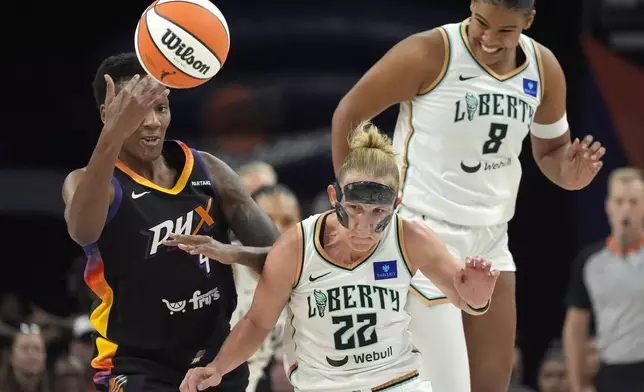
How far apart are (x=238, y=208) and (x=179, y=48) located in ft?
2.30

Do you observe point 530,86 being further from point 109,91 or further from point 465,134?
point 109,91

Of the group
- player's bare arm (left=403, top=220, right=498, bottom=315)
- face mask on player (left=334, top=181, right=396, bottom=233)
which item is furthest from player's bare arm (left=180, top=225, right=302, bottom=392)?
player's bare arm (left=403, top=220, right=498, bottom=315)

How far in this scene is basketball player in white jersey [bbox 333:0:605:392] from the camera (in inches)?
186

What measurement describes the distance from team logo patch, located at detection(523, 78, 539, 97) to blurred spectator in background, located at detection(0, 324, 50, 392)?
13.7 feet

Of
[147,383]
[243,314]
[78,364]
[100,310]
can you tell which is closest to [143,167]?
[100,310]

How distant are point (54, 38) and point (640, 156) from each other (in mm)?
5090

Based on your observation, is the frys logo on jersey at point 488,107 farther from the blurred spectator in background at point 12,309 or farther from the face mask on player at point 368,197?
the blurred spectator in background at point 12,309

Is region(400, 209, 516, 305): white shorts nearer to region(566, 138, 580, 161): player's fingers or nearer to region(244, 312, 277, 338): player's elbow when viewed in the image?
region(566, 138, 580, 161): player's fingers

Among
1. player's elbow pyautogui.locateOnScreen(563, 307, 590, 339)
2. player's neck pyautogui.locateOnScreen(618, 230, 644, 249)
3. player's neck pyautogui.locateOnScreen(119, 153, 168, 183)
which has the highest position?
player's neck pyautogui.locateOnScreen(119, 153, 168, 183)

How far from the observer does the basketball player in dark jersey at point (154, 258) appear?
440 centimetres

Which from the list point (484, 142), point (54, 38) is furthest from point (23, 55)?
point (484, 142)

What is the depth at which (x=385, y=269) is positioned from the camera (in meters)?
4.48

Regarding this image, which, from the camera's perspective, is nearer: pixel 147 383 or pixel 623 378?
pixel 147 383

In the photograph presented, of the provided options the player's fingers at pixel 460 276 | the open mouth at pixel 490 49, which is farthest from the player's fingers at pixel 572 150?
the player's fingers at pixel 460 276
